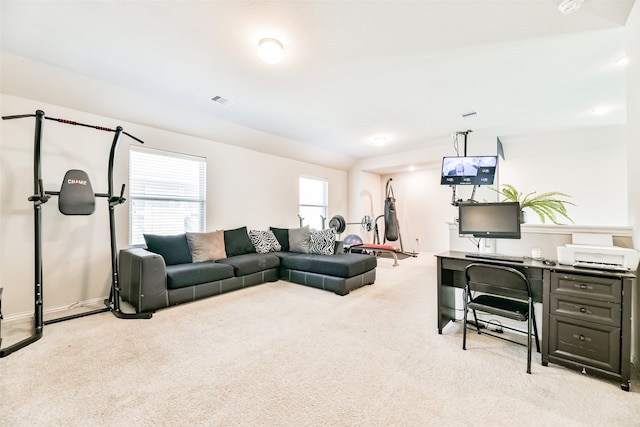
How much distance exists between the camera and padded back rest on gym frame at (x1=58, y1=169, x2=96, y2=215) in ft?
8.84

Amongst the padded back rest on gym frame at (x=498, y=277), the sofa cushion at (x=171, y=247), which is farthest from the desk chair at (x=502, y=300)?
the sofa cushion at (x=171, y=247)

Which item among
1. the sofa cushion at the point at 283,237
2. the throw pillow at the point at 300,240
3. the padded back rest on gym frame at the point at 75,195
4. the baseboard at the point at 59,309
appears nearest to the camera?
the padded back rest on gym frame at the point at 75,195

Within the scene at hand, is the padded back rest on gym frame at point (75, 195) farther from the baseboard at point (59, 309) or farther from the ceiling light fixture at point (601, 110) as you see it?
the ceiling light fixture at point (601, 110)

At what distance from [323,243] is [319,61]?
2.95 m

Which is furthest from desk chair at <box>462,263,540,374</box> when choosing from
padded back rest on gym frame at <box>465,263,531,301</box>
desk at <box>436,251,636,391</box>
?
desk at <box>436,251,636,391</box>

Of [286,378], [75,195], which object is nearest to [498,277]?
[286,378]

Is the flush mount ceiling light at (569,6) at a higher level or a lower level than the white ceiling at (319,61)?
lower

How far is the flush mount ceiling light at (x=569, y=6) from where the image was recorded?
1931 mm

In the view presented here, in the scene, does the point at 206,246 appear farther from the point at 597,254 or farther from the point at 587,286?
the point at 597,254

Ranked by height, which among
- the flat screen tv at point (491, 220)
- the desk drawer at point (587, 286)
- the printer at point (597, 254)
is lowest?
the desk drawer at point (587, 286)

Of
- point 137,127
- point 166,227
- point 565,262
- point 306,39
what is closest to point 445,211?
point 565,262

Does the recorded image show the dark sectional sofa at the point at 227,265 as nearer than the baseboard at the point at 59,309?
No

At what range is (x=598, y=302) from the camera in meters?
1.84

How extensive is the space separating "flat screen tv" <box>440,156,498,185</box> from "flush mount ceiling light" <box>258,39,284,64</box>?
260 cm
